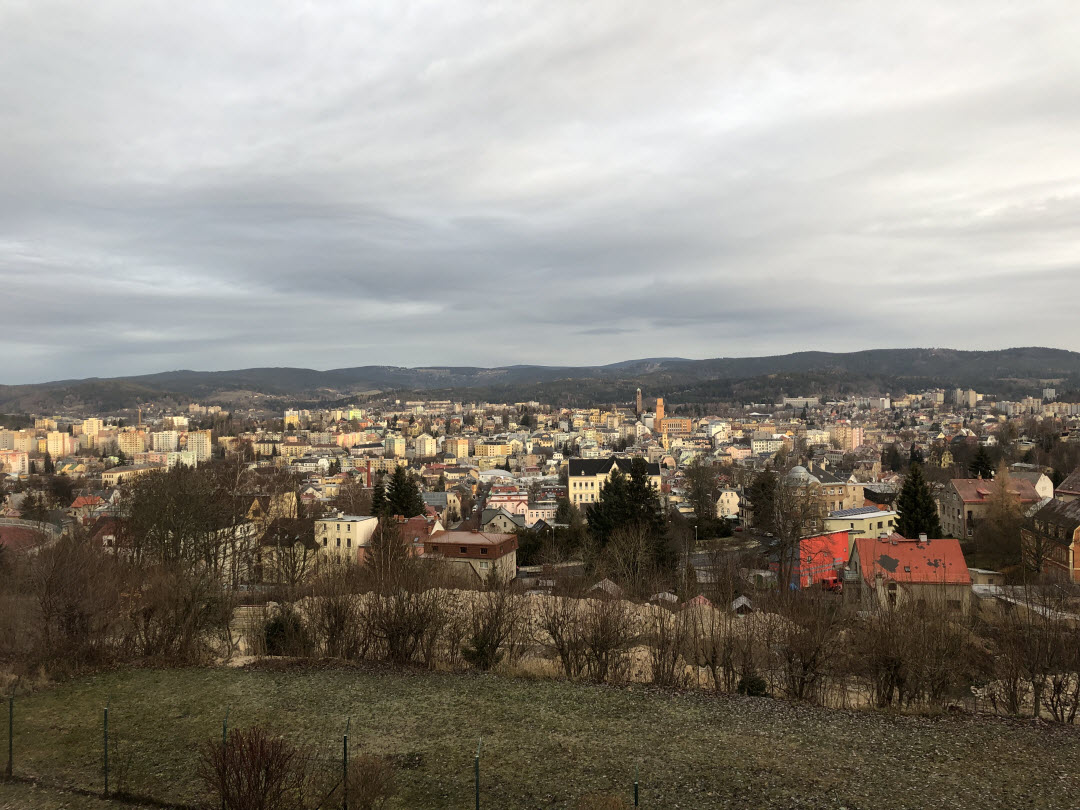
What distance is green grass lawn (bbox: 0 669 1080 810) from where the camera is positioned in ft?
24.0

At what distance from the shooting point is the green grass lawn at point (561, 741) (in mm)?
7316

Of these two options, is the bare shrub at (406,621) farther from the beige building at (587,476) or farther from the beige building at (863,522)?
the beige building at (587,476)

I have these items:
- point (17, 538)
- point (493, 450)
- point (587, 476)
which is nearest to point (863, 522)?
point (587, 476)

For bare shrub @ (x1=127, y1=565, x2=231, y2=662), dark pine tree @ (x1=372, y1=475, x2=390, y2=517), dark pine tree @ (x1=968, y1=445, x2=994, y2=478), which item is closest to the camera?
bare shrub @ (x1=127, y1=565, x2=231, y2=662)

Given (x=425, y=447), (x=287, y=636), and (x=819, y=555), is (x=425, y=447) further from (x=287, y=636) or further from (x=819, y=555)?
(x=287, y=636)

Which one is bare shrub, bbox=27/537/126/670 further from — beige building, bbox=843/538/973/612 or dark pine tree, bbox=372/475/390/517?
dark pine tree, bbox=372/475/390/517

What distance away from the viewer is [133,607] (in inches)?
510

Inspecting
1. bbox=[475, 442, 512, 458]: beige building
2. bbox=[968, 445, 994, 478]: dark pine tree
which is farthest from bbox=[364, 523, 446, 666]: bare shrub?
bbox=[475, 442, 512, 458]: beige building

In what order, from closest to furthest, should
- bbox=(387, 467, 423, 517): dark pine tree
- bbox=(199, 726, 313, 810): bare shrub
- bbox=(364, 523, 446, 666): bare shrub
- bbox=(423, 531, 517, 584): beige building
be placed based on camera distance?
bbox=(199, 726, 313, 810): bare shrub
bbox=(364, 523, 446, 666): bare shrub
bbox=(423, 531, 517, 584): beige building
bbox=(387, 467, 423, 517): dark pine tree

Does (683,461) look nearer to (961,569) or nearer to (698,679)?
(961,569)

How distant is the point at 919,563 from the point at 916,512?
1091 cm

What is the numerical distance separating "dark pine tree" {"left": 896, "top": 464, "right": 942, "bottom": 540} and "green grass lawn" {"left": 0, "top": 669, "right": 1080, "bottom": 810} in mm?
20912

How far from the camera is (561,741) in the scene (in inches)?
341

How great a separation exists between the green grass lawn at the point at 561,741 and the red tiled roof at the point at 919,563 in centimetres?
969
